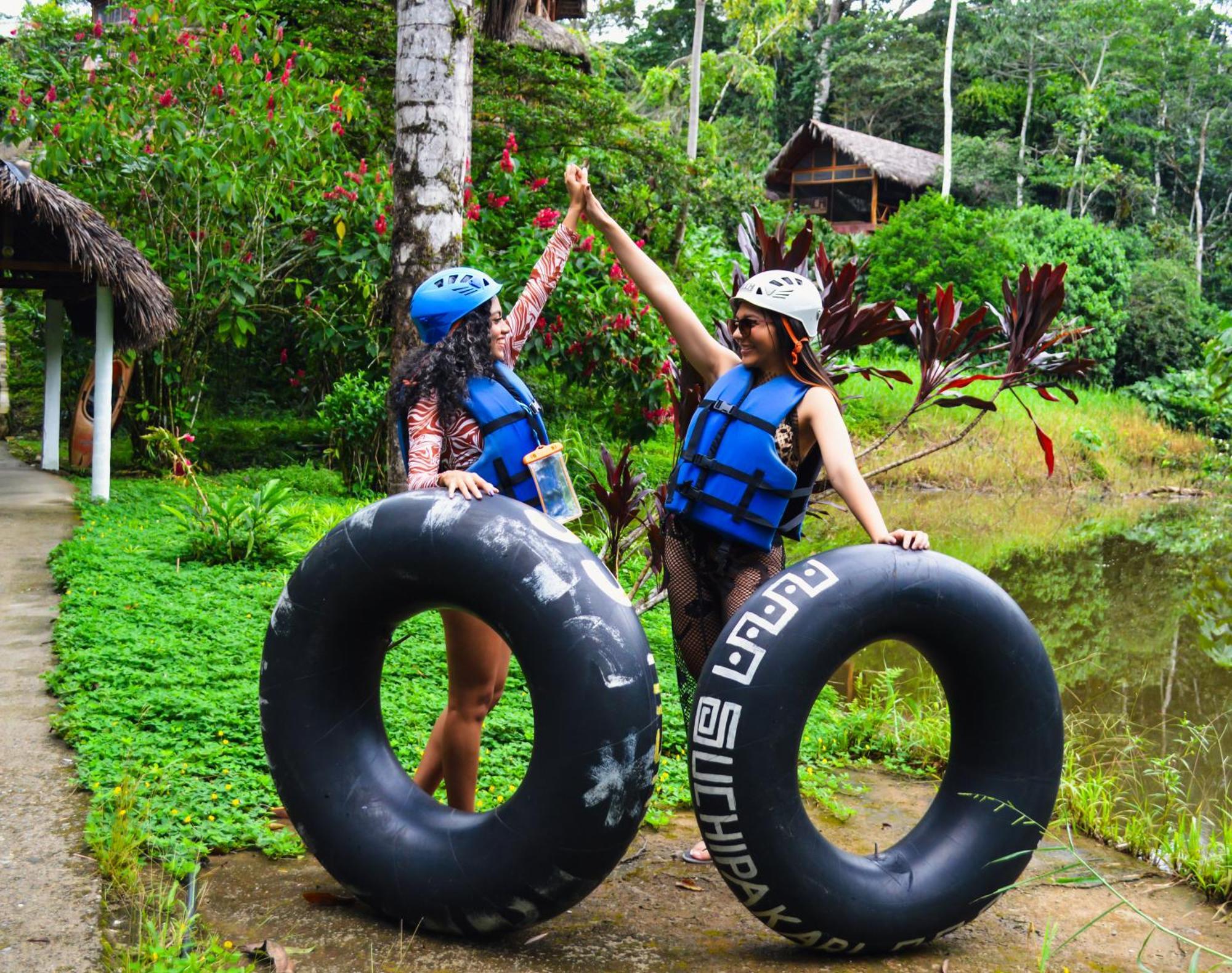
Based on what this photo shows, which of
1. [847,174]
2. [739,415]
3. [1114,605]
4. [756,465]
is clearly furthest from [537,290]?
[847,174]

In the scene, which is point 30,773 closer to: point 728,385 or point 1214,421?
point 728,385

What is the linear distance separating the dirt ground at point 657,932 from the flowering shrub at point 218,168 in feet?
20.7

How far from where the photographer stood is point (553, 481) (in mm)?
2846

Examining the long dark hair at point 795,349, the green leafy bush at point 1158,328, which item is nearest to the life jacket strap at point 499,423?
the long dark hair at point 795,349

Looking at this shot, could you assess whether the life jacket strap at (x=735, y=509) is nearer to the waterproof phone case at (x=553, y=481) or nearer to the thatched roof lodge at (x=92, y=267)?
the waterproof phone case at (x=553, y=481)

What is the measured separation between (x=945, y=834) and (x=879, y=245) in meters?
18.4

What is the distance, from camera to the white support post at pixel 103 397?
25.9ft

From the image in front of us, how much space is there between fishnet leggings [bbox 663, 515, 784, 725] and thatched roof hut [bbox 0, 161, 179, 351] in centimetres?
608

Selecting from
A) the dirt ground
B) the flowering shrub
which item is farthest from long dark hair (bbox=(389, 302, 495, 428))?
the flowering shrub

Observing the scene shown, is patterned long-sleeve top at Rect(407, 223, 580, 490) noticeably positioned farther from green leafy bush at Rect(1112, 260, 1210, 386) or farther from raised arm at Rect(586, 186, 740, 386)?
green leafy bush at Rect(1112, 260, 1210, 386)

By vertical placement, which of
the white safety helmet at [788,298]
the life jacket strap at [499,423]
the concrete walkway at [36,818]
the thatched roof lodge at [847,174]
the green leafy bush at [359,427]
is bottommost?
the concrete walkway at [36,818]

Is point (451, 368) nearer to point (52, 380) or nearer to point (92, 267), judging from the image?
point (92, 267)

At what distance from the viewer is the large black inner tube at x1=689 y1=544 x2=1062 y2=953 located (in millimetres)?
2535

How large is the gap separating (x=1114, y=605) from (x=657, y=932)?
6.84 m
